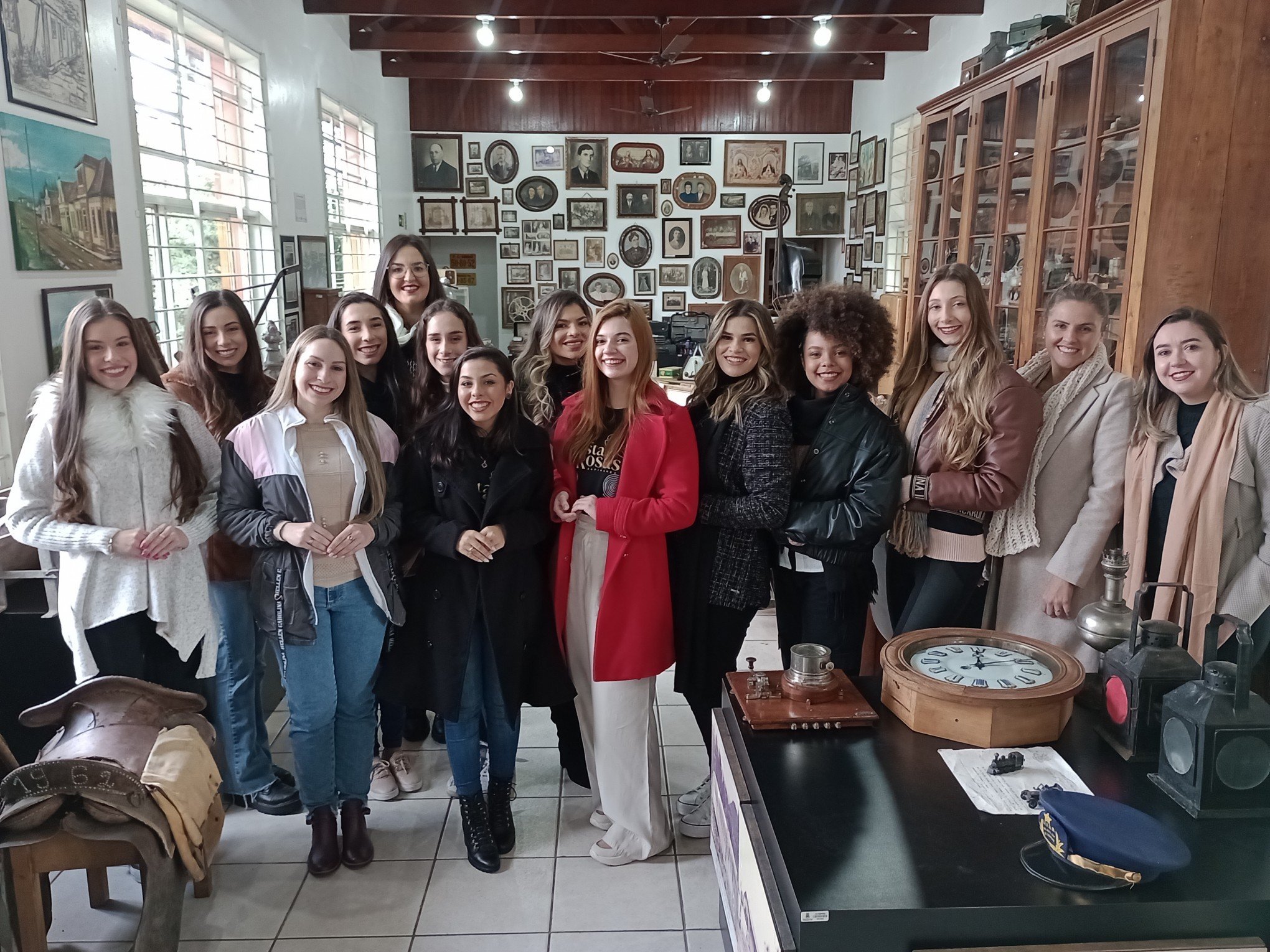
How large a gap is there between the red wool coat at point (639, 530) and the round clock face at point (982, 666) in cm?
74

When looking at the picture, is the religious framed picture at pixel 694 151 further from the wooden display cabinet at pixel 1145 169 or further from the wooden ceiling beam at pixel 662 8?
the wooden display cabinet at pixel 1145 169

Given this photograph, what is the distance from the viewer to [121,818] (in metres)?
1.88

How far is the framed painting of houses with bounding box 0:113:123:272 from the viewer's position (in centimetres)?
310

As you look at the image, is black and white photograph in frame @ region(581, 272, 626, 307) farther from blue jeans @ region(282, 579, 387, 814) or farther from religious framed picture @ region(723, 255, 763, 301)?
blue jeans @ region(282, 579, 387, 814)

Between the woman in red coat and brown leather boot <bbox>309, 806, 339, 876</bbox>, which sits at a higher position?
the woman in red coat

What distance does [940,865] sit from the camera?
1.39 meters

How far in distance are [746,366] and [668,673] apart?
1918 mm

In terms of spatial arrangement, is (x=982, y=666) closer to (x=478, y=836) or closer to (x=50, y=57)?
(x=478, y=836)

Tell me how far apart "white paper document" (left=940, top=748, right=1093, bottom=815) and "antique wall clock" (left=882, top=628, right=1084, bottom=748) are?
0.14 feet

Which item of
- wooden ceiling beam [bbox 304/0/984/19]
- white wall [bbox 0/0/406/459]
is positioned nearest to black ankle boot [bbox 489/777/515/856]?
white wall [bbox 0/0/406/459]

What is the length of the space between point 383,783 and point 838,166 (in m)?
8.69

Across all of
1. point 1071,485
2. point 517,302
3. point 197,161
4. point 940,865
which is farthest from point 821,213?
point 940,865

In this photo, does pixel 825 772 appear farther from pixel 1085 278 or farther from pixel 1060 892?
pixel 1085 278

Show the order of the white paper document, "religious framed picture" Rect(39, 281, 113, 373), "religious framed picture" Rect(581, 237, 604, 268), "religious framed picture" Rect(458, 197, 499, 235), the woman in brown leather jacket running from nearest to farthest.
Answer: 1. the white paper document
2. the woman in brown leather jacket
3. "religious framed picture" Rect(39, 281, 113, 373)
4. "religious framed picture" Rect(458, 197, 499, 235)
5. "religious framed picture" Rect(581, 237, 604, 268)
